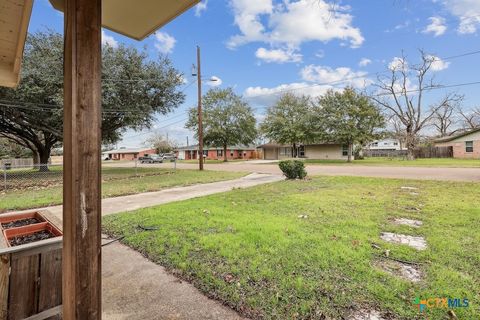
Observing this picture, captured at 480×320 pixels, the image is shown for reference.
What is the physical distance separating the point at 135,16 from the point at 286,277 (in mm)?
2786

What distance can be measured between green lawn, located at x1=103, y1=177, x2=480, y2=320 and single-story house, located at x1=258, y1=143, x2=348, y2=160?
28094 millimetres

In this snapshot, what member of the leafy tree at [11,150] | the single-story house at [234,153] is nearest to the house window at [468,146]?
the single-story house at [234,153]

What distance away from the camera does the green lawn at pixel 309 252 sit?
2.20 m

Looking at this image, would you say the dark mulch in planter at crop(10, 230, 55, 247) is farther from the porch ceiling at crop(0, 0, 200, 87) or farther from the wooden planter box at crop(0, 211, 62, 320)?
the porch ceiling at crop(0, 0, 200, 87)

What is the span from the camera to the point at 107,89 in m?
12.5

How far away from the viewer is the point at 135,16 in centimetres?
214

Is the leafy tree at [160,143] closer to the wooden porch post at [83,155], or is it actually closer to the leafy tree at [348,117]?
the leafy tree at [348,117]

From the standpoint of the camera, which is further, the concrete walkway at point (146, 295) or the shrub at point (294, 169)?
the shrub at point (294, 169)

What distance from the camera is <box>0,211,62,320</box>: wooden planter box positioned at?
5.73ft

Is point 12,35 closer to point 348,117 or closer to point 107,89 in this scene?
point 107,89

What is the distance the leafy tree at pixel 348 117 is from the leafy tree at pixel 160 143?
3999 centimetres

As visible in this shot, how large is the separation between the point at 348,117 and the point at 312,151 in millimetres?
11794


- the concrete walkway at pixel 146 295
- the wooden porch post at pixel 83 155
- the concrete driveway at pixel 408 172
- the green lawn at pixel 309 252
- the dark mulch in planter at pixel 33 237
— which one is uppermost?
the wooden porch post at pixel 83 155

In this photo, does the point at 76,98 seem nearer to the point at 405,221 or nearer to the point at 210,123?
the point at 405,221
